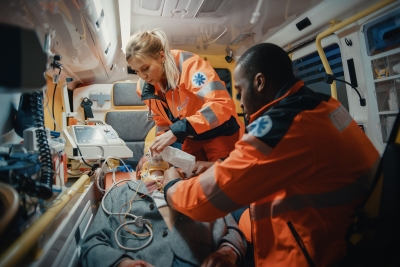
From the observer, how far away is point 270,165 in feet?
3.42

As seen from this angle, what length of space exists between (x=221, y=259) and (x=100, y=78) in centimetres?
383

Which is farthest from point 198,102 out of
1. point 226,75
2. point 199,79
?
point 226,75

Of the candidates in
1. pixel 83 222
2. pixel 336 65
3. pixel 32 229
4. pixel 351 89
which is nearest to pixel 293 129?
pixel 32 229

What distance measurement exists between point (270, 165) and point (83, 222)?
1452 mm

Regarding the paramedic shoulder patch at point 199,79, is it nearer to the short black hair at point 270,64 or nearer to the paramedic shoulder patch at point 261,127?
the short black hair at point 270,64

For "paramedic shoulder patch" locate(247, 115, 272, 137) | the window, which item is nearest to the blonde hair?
"paramedic shoulder patch" locate(247, 115, 272, 137)

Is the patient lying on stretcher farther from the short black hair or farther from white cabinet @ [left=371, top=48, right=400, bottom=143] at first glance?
white cabinet @ [left=371, top=48, right=400, bottom=143]

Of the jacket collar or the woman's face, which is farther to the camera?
the woman's face

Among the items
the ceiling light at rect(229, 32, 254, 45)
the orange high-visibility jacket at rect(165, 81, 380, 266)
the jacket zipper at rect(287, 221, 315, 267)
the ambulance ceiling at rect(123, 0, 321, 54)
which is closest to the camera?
the orange high-visibility jacket at rect(165, 81, 380, 266)

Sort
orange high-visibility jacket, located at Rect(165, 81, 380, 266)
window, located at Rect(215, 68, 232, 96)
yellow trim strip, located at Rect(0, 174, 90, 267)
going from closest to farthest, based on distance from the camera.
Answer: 1. yellow trim strip, located at Rect(0, 174, 90, 267)
2. orange high-visibility jacket, located at Rect(165, 81, 380, 266)
3. window, located at Rect(215, 68, 232, 96)

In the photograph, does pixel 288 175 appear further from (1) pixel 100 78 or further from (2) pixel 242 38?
(1) pixel 100 78

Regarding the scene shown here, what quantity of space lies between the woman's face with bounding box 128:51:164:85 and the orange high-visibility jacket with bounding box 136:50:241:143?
0.18 m

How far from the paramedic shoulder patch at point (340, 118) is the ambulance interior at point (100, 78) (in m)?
0.20

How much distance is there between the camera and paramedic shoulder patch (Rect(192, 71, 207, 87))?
2.21 metres
